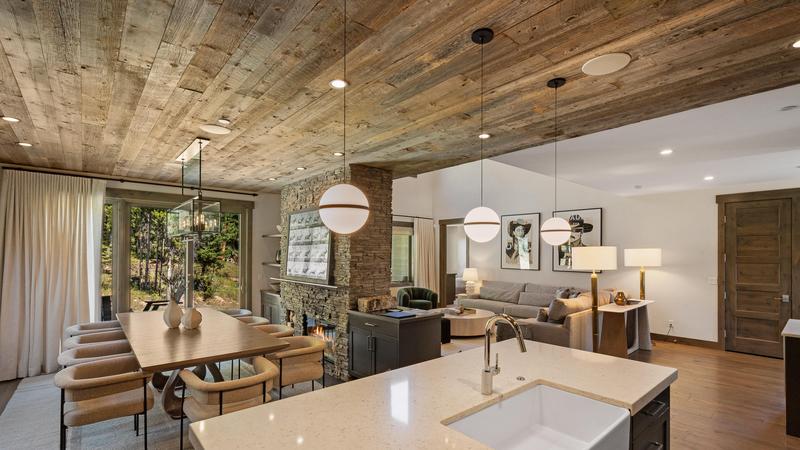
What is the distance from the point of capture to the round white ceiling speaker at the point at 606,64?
1.97m

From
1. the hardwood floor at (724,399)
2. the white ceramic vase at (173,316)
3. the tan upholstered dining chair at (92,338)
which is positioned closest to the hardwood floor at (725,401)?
the hardwood floor at (724,399)

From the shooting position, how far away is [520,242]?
28.0 feet

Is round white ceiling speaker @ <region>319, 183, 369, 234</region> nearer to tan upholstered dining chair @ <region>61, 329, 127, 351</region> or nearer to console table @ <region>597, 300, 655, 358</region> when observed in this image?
tan upholstered dining chair @ <region>61, 329, 127, 351</region>

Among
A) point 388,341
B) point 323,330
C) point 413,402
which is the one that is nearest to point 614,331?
point 388,341

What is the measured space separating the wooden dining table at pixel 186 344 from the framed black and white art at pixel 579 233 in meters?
5.95

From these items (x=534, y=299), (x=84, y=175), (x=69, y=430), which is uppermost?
(x=84, y=175)

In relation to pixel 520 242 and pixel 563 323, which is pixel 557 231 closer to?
→ pixel 563 323

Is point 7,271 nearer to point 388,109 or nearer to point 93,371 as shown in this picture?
point 93,371

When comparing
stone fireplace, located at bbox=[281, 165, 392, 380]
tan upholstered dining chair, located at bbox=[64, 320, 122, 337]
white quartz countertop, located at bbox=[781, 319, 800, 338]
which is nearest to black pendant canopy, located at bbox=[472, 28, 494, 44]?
stone fireplace, located at bbox=[281, 165, 392, 380]

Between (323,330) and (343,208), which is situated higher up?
(343,208)

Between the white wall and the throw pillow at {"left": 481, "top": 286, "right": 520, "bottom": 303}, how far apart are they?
0.51 metres

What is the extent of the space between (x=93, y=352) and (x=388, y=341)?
8.64 feet

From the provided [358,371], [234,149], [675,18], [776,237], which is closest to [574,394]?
[675,18]

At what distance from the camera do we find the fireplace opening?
4.98 metres
